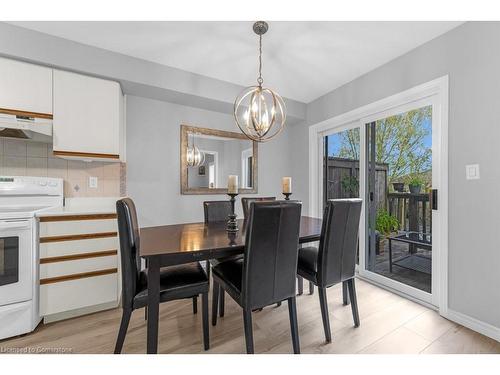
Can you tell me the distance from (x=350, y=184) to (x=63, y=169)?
3289 mm

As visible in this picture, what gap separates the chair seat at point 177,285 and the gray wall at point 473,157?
1.99 metres

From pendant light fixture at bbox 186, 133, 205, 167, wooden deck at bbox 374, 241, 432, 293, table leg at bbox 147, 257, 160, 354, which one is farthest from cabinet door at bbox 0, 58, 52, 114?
wooden deck at bbox 374, 241, 432, 293

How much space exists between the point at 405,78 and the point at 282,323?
251cm

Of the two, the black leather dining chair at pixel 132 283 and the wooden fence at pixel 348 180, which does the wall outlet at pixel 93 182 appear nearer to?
the black leather dining chair at pixel 132 283

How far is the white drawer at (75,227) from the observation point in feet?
6.06

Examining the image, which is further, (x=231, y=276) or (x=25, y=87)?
(x=25, y=87)

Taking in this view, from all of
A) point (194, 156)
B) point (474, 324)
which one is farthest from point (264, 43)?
point (474, 324)

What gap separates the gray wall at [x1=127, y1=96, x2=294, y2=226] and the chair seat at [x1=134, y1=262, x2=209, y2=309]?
1334 millimetres

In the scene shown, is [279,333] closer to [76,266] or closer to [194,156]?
[76,266]

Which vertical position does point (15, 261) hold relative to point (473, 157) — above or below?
below

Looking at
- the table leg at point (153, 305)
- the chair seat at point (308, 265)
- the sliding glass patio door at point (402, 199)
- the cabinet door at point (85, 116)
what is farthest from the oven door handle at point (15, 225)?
the sliding glass patio door at point (402, 199)

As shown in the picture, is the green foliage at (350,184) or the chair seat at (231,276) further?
the green foliage at (350,184)

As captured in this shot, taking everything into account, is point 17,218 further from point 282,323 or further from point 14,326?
point 282,323

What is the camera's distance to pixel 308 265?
72.6 inches
